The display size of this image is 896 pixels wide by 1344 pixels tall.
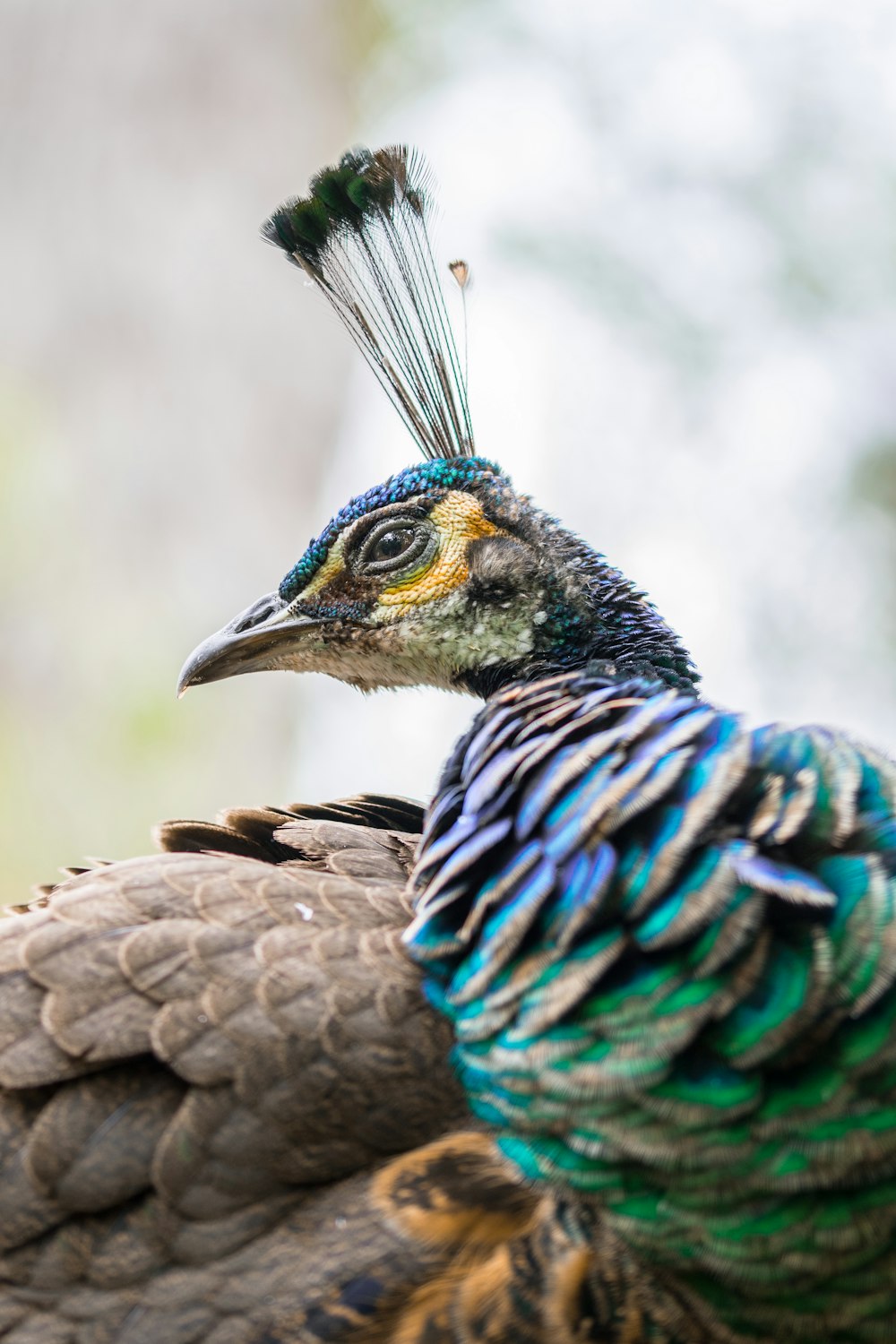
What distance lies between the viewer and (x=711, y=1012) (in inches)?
60.1

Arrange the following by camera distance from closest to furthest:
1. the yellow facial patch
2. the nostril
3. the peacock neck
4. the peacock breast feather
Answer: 1. the peacock breast feather
2. the peacock neck
3. the yellow facial patch
4. the nostril

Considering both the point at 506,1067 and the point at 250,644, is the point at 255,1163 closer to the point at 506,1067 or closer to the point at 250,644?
the point at 506,1067

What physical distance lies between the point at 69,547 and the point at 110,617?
15.5 inches

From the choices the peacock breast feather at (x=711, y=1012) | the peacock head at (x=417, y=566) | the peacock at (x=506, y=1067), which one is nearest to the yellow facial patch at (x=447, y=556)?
the peacock head at (x=417, y=566)

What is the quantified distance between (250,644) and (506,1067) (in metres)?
1.21

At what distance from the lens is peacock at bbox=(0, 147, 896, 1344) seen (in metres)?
1.51

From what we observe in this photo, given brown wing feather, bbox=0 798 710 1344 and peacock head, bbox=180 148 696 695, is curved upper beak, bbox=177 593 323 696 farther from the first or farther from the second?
brown wing feather, bbox=0 798 710 1344

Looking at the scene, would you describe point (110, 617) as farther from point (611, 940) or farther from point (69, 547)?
point (611, 940)

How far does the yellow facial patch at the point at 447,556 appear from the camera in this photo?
8.05 feet

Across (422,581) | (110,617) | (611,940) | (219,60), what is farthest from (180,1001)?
(219,60)

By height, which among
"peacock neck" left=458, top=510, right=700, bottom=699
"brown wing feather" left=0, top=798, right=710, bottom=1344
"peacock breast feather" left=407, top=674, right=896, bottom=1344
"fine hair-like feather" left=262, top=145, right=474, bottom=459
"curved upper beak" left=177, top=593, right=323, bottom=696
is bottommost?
"brown wing feather" left=0, top=798, right=710, bottom=1344

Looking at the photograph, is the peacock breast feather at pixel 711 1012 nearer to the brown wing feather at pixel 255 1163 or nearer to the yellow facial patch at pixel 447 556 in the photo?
the brown wing feather at pixel 255 1163

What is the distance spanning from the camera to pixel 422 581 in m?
2.47

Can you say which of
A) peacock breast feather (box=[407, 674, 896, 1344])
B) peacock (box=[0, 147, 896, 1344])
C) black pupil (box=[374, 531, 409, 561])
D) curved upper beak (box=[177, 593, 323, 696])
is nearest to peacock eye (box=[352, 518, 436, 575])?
black pupil (box=[374, 531, 409, 561])
